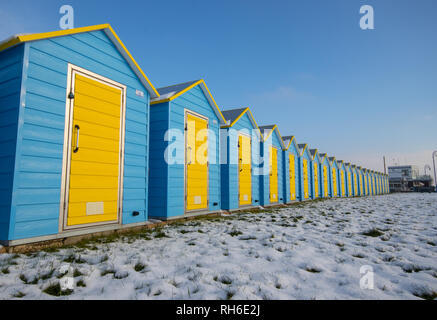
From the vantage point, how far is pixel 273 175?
13.4 m

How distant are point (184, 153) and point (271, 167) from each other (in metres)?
7.01

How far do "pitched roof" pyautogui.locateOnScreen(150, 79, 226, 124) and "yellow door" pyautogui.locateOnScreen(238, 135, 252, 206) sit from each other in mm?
1702

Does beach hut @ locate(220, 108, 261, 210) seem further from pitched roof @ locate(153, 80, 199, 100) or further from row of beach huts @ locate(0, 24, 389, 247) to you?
pitched roof @ locate(153, 80, 199, 100)

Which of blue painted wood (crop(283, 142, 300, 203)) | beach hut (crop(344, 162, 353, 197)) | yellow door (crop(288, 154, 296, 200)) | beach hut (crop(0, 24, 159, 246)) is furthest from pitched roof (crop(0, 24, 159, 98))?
beach hut (crop(344, 162, 353, 197))

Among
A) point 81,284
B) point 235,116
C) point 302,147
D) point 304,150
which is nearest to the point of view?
point 81,284

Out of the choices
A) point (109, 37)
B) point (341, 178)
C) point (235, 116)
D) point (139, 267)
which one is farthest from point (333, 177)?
point (139, 267)

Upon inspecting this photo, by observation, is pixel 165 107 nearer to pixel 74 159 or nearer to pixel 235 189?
pixel 74 159

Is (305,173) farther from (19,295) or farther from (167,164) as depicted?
(19,295)

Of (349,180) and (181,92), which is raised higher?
(181,92)

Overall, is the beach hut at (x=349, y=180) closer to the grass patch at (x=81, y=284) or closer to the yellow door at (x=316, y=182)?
the yellow door at (x=316, y=182)

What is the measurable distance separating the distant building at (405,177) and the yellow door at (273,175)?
73285mm

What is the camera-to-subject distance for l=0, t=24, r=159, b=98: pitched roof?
3.96 m

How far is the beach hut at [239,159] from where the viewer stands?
9570mm
